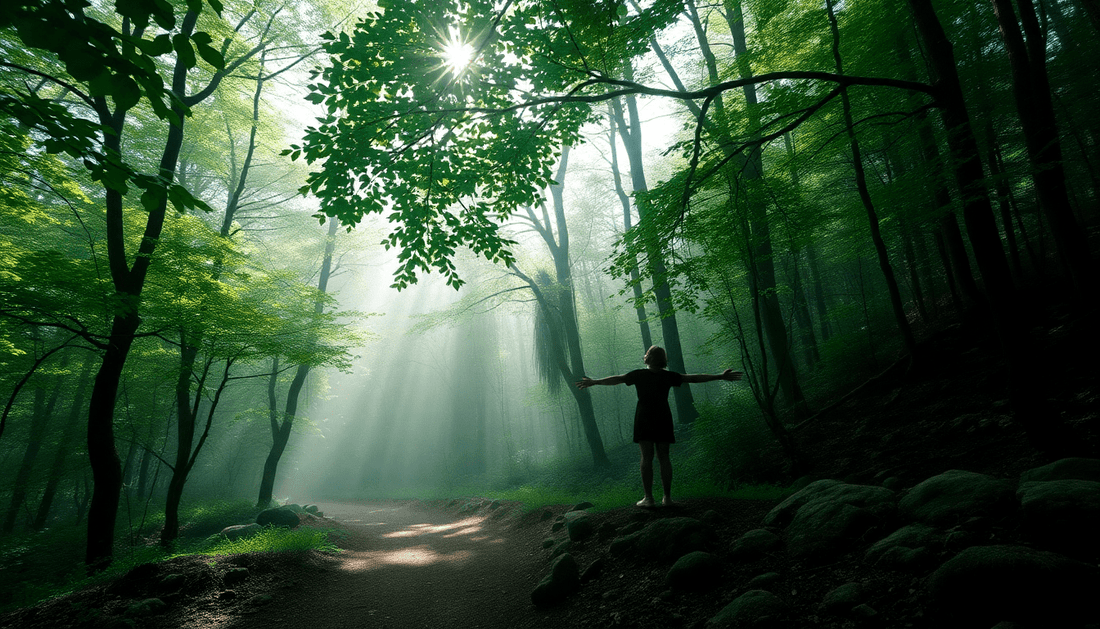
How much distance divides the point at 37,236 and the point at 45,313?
335 inches

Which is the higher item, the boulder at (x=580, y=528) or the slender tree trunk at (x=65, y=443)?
the slender tree trunk at (x=65, y=443)

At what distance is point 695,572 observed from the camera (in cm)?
284

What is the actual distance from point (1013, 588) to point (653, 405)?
2705mm

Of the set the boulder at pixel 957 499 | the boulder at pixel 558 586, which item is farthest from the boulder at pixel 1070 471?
the boulder at pixel 558 586

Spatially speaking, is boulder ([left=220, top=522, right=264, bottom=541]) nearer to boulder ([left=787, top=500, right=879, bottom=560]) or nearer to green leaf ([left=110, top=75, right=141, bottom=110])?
green leaf ([left=110, top=75, right=141, bottom=110])

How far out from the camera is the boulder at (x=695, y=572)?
2793 mm

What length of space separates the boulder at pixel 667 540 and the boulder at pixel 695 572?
1.03ft

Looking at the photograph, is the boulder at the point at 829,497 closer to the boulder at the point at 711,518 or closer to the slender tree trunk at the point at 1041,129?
the boulder at the point at 711,518

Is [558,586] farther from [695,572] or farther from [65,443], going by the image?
[65,443]

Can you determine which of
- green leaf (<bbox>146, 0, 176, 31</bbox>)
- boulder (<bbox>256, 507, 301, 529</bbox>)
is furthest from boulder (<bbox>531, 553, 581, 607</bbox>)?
boulder (<bbox>256, 507, 301, 529</bbox>)

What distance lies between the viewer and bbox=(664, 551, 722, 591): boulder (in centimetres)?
279

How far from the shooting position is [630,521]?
4273 mm

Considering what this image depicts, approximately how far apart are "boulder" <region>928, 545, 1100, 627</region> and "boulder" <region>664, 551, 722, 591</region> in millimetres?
1181

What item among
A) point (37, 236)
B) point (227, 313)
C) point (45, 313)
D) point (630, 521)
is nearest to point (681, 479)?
point (630, 521)
